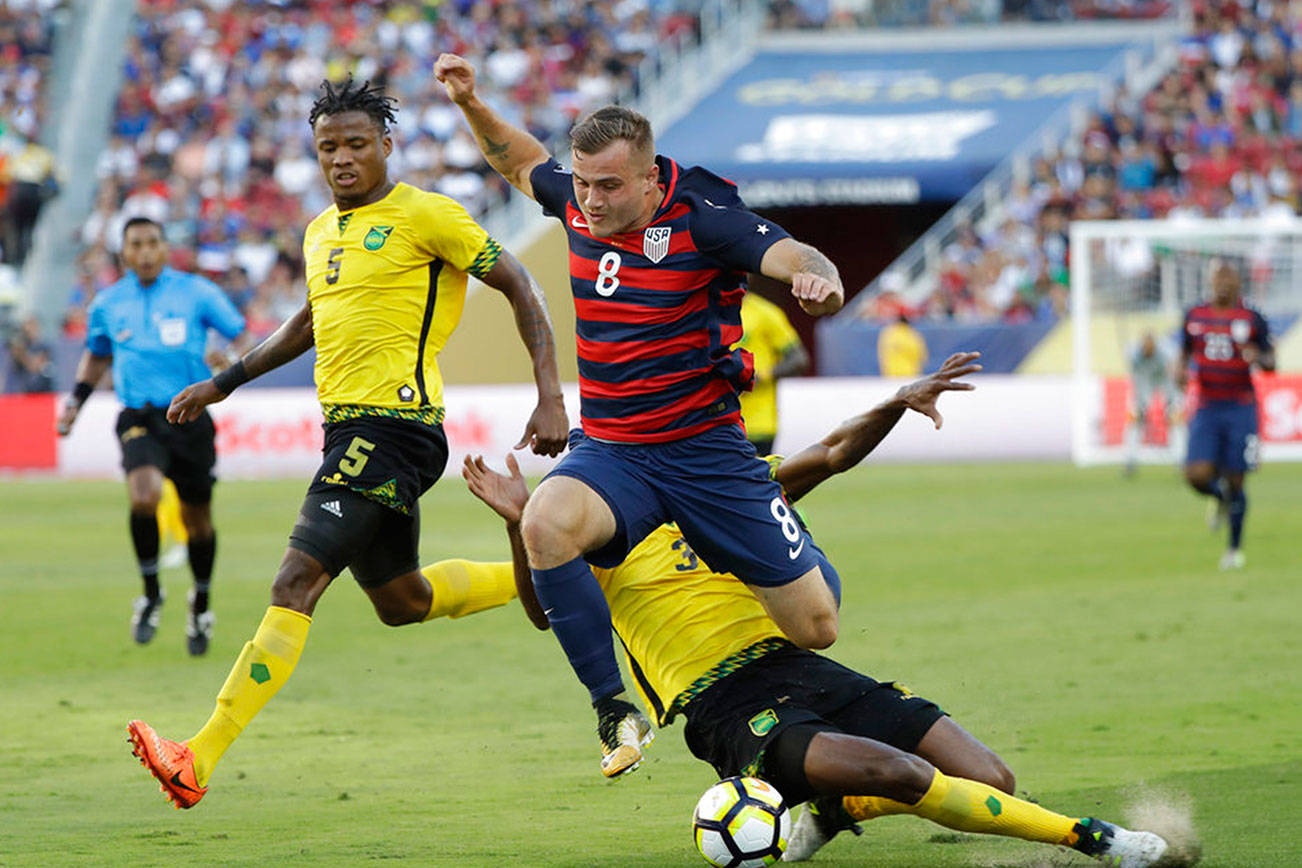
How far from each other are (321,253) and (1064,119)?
27315 millimetres

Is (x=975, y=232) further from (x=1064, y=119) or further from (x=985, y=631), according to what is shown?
(x=985, y=631)

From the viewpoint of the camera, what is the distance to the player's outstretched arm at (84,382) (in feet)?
36.0

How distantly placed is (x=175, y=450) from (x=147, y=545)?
554mm

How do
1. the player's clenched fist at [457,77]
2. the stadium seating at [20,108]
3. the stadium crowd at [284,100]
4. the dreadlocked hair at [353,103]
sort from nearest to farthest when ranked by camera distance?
the player's clenched fist at [457,77]
the dreadlocked hair at [353,103]
the stadium seating at [20,108]
the stadium crowd at [284,100]

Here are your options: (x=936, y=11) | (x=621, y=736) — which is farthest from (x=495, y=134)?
(x=936, y=11)

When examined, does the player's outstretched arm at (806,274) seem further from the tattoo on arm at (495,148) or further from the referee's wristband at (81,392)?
the referee's wristband at (81,392)

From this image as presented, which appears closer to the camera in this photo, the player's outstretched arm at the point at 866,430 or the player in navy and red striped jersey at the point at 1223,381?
the player's outstretched arm at the point at 866,430

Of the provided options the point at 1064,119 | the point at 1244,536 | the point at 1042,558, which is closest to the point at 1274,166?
the point at 1064,119

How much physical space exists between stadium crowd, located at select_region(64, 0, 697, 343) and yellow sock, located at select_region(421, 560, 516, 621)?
23274 mm

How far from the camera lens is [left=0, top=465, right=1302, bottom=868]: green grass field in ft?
20.2

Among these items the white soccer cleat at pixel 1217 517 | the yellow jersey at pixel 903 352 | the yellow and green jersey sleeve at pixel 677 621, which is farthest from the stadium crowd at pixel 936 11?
the yellow and green jersey sleeve at pixel 677 621

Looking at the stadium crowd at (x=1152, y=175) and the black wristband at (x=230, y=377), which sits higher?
the black wristband at (x=230, y=377)

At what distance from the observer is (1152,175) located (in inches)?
1209

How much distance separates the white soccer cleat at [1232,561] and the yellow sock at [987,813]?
9.44 metres
